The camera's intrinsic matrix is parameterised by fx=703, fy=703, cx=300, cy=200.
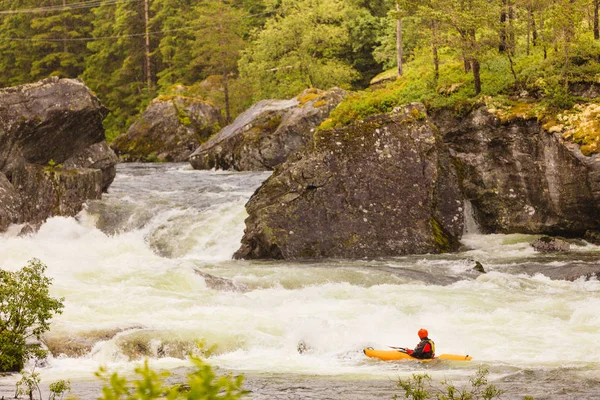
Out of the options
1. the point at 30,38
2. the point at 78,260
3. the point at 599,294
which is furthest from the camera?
the point at 30,38

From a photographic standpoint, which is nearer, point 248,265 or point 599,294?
point 599,294

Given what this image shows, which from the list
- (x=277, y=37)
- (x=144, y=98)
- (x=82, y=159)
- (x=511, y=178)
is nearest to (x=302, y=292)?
(x=511, y=178)

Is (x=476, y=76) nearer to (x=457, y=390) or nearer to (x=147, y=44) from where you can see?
(x=457, y=390)

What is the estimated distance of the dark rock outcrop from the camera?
1962 cm

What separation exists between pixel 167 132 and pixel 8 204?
712 inches

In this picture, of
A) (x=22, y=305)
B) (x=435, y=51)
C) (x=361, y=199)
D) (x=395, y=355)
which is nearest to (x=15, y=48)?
(x=435, y=51)

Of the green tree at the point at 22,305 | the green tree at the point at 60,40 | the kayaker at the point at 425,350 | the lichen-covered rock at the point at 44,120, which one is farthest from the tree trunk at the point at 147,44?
the green tree at the point at 22,305

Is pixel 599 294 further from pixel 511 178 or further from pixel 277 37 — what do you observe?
pixel 277 37

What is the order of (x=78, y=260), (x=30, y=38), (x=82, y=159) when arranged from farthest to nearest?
(x=30, y=38) → (x=82, y=159) → (x=78, y=260)

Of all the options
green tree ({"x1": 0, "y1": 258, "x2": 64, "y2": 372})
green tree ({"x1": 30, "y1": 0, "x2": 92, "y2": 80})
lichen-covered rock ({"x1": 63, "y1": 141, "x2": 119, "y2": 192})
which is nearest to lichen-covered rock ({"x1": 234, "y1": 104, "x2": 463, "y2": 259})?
lichen-covered rock ({"x1": 63, "y1": 141, "x2": 119, "y2": 192})

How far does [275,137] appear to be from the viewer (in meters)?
28.6

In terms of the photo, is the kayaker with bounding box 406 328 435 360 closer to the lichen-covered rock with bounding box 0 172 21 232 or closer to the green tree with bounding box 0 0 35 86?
the lichen-covered rock with bounding box 0 172 21 232

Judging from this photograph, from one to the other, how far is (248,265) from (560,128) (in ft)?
27.9

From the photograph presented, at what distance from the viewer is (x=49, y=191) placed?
2027cm
